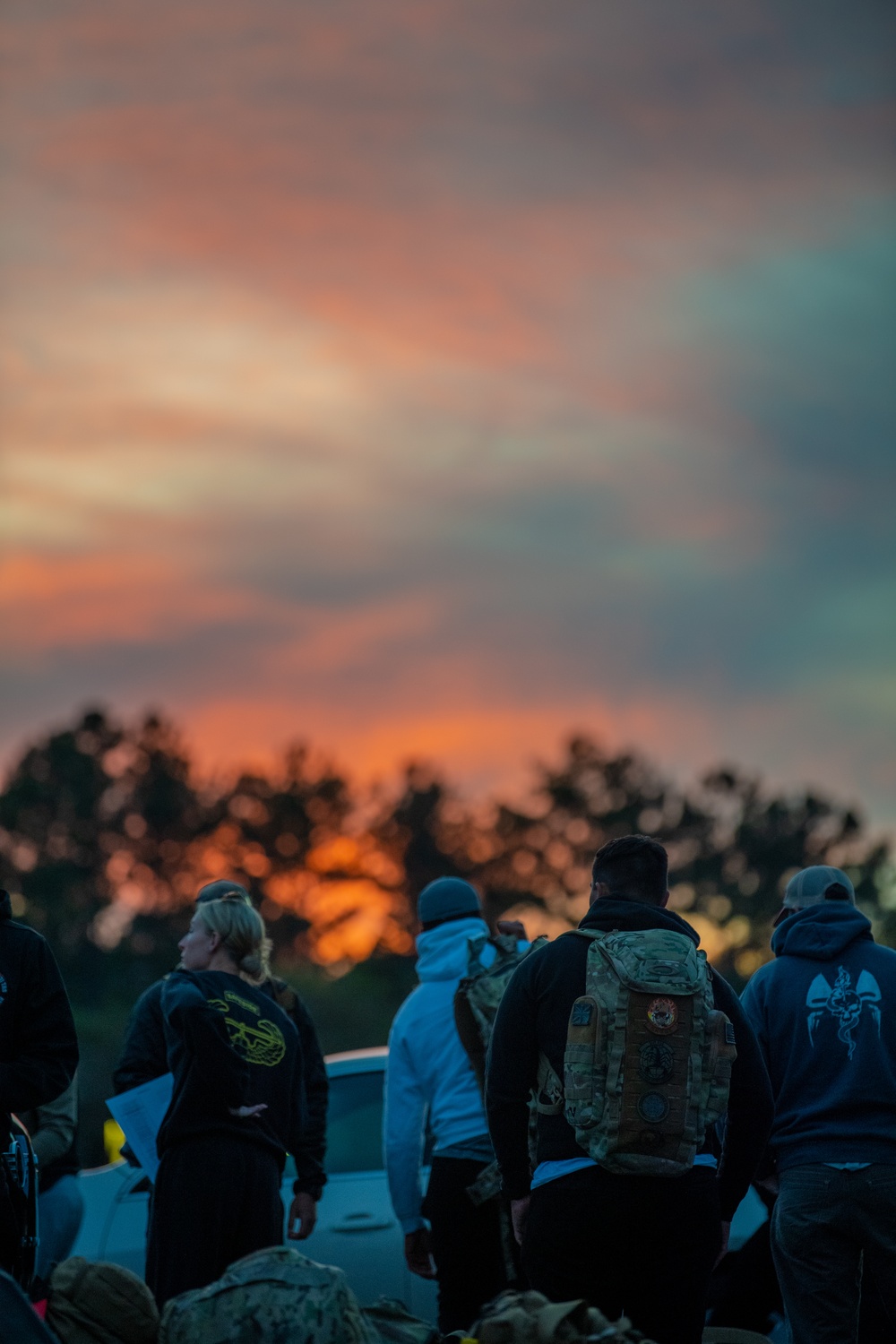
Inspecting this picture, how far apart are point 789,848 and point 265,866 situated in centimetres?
1304

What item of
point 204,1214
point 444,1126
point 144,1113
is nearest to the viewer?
point 204,1214

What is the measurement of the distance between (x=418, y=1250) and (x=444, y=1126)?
0.50 m

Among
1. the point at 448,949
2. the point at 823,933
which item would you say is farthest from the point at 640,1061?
the point at 448,949

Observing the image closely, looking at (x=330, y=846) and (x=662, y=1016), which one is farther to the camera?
(x=330, y=846)

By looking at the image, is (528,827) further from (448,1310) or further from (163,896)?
(448,1310)

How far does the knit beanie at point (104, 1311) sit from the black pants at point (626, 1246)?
1.15m

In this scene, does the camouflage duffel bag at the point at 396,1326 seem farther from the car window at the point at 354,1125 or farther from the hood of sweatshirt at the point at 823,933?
the car window at the point at 354,1125

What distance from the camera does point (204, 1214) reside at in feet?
17.5

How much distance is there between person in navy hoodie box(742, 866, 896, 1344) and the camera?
18.0 feet

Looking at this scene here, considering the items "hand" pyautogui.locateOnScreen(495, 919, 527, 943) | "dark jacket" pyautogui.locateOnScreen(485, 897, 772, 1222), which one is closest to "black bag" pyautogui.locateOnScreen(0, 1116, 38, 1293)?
"dark jacket" pyautogui.locateOnScreen(485, 897, 772, 1222)

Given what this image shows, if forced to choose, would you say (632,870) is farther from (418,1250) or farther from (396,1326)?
(418,1250)

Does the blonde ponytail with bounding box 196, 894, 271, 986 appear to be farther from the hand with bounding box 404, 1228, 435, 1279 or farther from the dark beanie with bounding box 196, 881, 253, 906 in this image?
the hand with bounding box 404, 1228, 435, 1279

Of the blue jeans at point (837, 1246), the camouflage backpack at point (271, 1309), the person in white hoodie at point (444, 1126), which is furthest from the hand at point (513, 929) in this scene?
the camouflage backpack at point (271, 1309)

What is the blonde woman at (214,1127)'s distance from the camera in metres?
5.32
